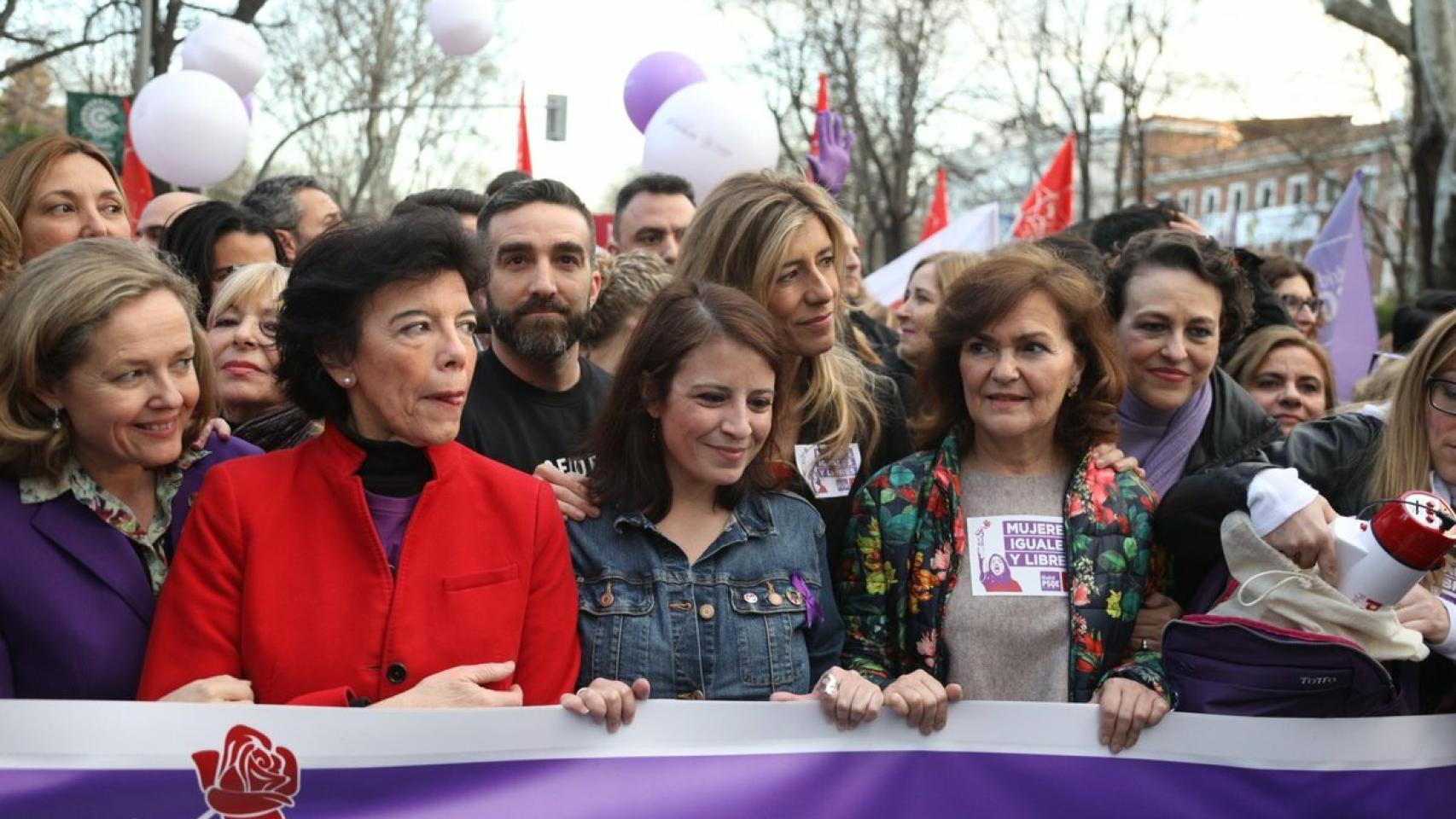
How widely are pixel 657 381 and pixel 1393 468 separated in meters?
1.72

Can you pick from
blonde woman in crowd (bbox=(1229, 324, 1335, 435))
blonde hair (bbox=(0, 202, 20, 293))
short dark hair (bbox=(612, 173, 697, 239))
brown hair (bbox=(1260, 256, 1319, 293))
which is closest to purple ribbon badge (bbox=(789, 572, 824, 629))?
blonde hair (bbox=(0, 202, 20, 293))

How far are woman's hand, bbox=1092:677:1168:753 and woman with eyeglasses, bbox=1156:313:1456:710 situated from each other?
44 centimetres

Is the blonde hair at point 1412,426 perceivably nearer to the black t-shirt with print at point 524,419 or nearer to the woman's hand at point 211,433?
the black t-shirt with print at point 524,419

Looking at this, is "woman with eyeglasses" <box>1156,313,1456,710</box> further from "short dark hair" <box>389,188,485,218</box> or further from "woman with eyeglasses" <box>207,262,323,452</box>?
"short dark hair" <box>389,188,485,218</box>

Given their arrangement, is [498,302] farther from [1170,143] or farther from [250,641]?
[1170,143]

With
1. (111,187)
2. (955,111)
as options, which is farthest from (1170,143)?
(111,187)

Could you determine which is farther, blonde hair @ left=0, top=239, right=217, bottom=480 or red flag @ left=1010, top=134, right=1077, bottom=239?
red flag @ left=1010, top=134, right=1077, bottom=239

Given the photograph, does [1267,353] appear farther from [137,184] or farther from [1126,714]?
[137,184]

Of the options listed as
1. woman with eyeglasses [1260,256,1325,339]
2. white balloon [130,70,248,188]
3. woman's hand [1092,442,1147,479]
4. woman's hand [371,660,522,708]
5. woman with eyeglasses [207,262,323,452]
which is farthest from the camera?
white balloon [130,70,248,188]

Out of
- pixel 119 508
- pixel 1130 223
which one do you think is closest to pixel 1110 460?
pixel 119 508

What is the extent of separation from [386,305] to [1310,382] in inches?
151

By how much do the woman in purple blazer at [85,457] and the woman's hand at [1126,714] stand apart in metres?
1.74

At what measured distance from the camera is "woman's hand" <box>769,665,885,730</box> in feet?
9.23

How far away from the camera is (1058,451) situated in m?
3.45
